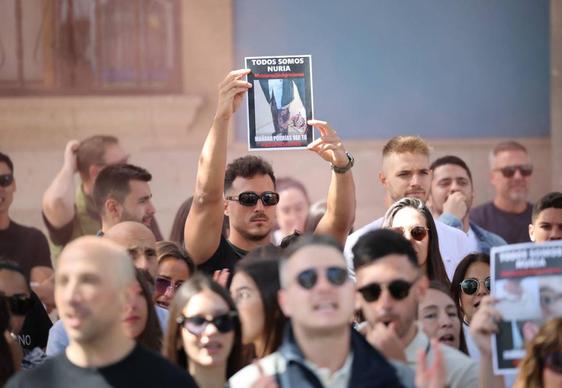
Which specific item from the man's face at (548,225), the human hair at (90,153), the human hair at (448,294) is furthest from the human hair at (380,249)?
the human hair at (90,153)

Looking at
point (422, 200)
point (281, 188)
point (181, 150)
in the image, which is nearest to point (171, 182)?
point (181, 150)

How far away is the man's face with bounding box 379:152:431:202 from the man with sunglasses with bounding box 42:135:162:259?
5.06 feet

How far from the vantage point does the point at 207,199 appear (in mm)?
8305

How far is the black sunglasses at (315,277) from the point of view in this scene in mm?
6293

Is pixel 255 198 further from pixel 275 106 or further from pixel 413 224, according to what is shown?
pixel 413 224

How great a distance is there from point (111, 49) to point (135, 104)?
0.41 meters

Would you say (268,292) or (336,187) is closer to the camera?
(268,292)

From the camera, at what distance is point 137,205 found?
31.6 ft

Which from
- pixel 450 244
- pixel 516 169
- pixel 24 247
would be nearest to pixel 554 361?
pixel 450 244

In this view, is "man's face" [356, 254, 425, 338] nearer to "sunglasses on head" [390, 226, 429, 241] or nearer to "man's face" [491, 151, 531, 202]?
"sunglasses on head" [390, 226, 429, 241]

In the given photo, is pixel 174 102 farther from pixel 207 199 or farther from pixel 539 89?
pixel 207 199

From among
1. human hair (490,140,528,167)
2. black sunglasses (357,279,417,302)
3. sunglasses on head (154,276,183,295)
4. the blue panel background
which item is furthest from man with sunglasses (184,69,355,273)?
the blue panel background

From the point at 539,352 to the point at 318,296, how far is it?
0.86 m

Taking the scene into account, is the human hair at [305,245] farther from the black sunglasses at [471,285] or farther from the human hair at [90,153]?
the human hair at [90,153]
